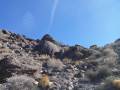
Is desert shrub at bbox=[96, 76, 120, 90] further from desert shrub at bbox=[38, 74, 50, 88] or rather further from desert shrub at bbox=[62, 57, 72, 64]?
desert shrub at bbox=[62, 57, 72, 64]

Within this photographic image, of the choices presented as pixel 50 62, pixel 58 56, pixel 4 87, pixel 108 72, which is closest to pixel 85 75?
pixel 108 72

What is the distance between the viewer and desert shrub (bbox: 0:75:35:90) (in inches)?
1137

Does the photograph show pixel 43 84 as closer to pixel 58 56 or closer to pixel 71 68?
pixel 71 68

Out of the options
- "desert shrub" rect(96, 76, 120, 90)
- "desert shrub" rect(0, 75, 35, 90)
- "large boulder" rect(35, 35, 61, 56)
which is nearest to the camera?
"desert shrub" rect(0, 75, 35, 90)

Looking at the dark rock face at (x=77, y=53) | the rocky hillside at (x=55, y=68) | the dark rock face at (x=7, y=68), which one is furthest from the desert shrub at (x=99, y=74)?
the dark rock face at (x=77, y=53)

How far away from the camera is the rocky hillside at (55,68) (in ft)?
99.7

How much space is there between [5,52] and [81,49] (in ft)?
36.8

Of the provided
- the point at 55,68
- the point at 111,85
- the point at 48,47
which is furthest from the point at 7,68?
the point at 48,47

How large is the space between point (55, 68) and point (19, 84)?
9.41 m

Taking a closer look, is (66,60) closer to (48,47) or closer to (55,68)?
(48,47)

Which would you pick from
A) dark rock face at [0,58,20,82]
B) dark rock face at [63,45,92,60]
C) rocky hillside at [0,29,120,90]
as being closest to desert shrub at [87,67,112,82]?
rocky hillside at [0,29,120,90]

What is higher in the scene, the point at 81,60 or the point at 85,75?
the point at 81,60

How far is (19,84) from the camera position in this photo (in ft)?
95.2

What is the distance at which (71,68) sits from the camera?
127ft
